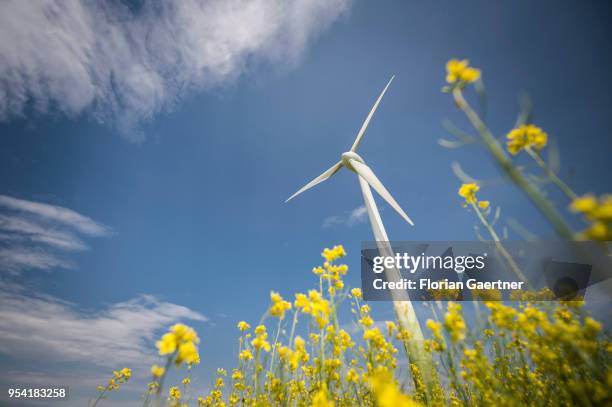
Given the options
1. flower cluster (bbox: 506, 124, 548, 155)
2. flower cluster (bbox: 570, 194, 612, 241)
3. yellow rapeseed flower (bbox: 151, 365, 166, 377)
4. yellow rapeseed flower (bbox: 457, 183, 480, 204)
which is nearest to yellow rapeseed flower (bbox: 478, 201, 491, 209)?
yellow rapeseed flower (bbox: 457, 183, 480, 204)

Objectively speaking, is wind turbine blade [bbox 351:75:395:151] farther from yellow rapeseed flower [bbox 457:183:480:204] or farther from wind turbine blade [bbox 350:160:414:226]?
yellow rapeseed flower [bbox 457:183:480:204]

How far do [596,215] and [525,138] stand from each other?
1.10 metres

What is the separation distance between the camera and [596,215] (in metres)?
1.40

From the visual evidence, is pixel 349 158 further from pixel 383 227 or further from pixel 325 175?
pixel 383 227

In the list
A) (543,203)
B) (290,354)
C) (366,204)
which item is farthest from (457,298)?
(366,204)

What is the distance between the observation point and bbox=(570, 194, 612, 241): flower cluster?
1389mm

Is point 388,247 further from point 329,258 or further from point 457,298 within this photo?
point 329,258

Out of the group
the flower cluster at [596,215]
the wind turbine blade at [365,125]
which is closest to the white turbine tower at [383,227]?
the wind turbine blade at [365,125]

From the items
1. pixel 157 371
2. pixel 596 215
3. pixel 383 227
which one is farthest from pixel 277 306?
pixel 383 227

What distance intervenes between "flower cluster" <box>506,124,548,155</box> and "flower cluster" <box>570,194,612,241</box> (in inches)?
35.2

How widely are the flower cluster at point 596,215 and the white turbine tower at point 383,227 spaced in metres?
2.77

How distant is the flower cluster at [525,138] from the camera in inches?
86.4

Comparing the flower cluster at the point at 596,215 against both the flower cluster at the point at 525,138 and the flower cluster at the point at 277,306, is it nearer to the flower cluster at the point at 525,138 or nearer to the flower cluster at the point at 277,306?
the flower cluster at the point at 525,138

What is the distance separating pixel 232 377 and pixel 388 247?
568 cm
